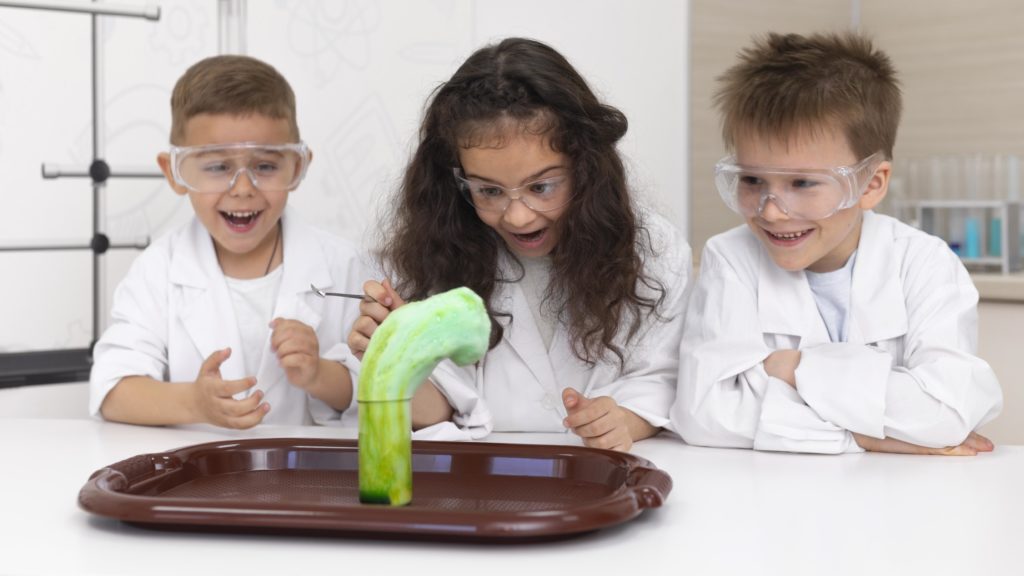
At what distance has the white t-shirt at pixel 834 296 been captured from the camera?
65.4 inches

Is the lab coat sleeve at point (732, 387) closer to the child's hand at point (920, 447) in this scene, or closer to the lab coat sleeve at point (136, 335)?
the child's hand at point (920, 447)

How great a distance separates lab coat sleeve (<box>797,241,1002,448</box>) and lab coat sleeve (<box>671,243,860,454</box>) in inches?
1.3

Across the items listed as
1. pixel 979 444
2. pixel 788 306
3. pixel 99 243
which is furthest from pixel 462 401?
pixel 99 243

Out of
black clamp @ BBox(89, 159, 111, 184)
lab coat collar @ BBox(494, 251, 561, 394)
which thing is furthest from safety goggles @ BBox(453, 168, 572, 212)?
black clamp @ BBox(89, 159, 111, 184)

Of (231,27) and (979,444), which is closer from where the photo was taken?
(979,444)

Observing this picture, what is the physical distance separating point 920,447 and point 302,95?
1923 mm

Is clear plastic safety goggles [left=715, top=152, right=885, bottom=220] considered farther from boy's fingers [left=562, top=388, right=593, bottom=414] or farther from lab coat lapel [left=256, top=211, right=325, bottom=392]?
lab coat lapel [left=256, top=211, right=325, bottom=392]

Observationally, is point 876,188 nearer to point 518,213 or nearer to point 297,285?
point 518,213

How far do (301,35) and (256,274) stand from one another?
3.29 feet

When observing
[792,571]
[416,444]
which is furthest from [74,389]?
[792,571]

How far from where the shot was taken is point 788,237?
1608 mm

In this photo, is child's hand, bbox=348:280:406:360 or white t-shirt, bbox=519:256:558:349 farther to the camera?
white t-shirt, bbox=519:256:558:349

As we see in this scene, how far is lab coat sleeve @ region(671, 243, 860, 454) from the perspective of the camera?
1417 mm

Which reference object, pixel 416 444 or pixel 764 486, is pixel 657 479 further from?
pixel 416 444
